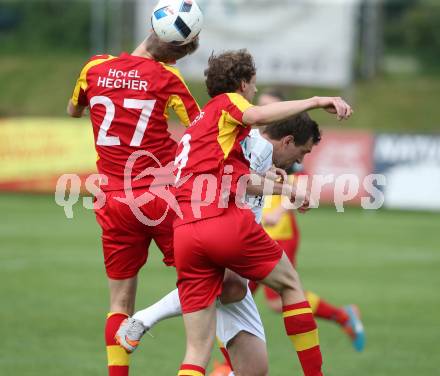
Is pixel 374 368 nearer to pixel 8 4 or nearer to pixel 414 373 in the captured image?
pixel 414 373

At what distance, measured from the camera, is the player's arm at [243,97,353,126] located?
5199 millimetres

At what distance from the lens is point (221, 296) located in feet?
19.5

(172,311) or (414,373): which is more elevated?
(172,311)

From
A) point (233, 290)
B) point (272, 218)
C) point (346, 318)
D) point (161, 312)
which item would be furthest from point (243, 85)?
point (346, 318)

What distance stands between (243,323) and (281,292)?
451 millimetres

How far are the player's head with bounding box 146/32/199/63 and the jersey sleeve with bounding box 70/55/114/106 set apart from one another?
0.27m

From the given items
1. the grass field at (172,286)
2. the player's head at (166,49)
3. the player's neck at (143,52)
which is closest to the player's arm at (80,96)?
the player's neck at (143,52)

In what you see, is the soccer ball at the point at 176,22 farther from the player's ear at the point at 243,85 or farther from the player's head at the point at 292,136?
the player's head at the point at 292,136

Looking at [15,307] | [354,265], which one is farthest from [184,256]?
[354,265]

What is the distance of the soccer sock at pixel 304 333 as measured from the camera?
577cm

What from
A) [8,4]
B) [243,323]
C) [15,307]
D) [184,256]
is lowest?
[15,307]

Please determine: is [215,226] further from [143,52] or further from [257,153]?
[143,52]

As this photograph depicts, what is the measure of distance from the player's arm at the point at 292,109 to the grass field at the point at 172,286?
293cm

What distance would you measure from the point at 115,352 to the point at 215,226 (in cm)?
135
